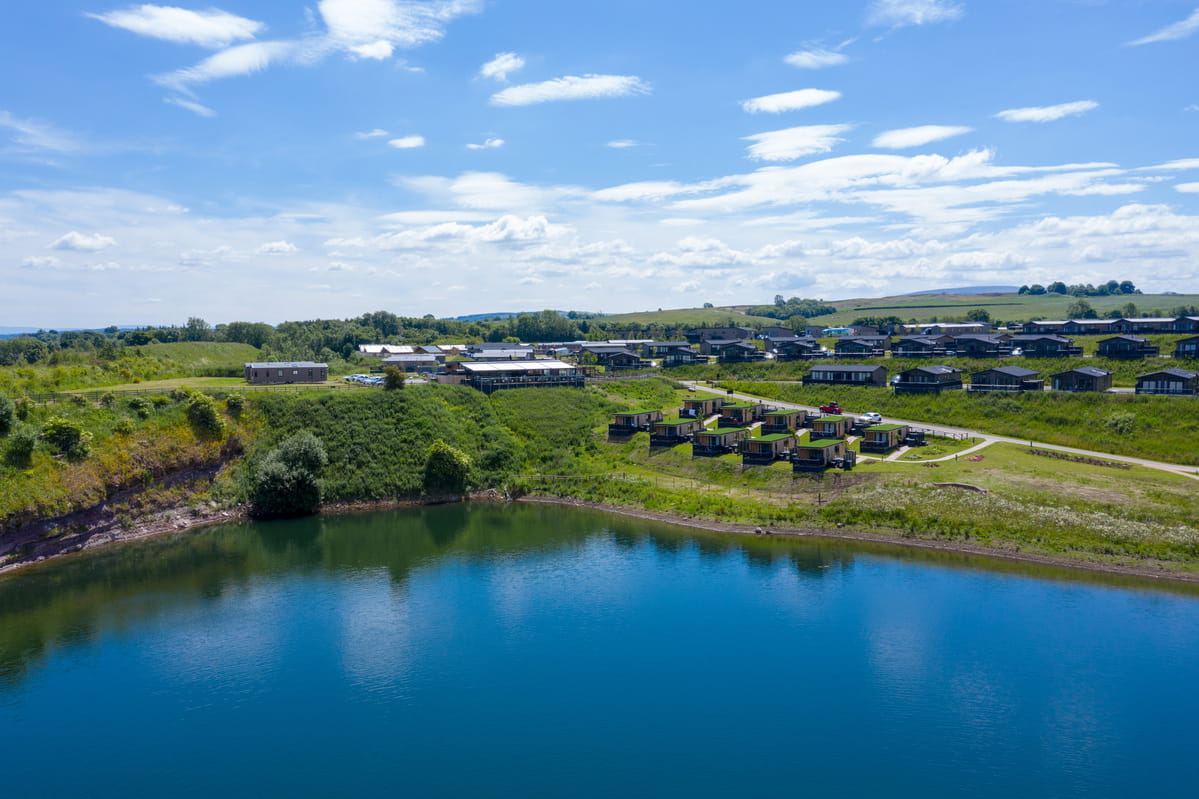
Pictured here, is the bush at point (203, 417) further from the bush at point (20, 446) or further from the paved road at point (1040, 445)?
the paved road at point (1040, 445)

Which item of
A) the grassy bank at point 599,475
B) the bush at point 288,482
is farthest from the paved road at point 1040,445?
the bush at point 288,482

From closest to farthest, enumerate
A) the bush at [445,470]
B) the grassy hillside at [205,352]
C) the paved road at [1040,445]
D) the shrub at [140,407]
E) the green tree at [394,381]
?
the paved road at [1040,445], the shrub at [140,407], the bush at [445,470], the green tree at [394,381], the grassy hillside at [205,352]

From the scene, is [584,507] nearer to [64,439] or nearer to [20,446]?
[64,439]

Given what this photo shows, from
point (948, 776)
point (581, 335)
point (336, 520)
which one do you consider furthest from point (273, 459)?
point (581, 335)

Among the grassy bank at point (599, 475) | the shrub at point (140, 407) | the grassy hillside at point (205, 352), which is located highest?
the grassy hillside at point (205, 352)

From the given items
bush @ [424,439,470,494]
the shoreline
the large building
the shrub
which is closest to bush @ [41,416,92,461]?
the shoreline

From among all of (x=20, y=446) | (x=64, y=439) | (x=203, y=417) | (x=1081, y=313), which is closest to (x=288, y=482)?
(x=203, y=417)

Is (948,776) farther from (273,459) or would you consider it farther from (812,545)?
(273,459)

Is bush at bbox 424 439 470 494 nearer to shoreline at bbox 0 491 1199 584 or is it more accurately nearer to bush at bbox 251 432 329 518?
shoreline at bbox 0 491 1199 584
